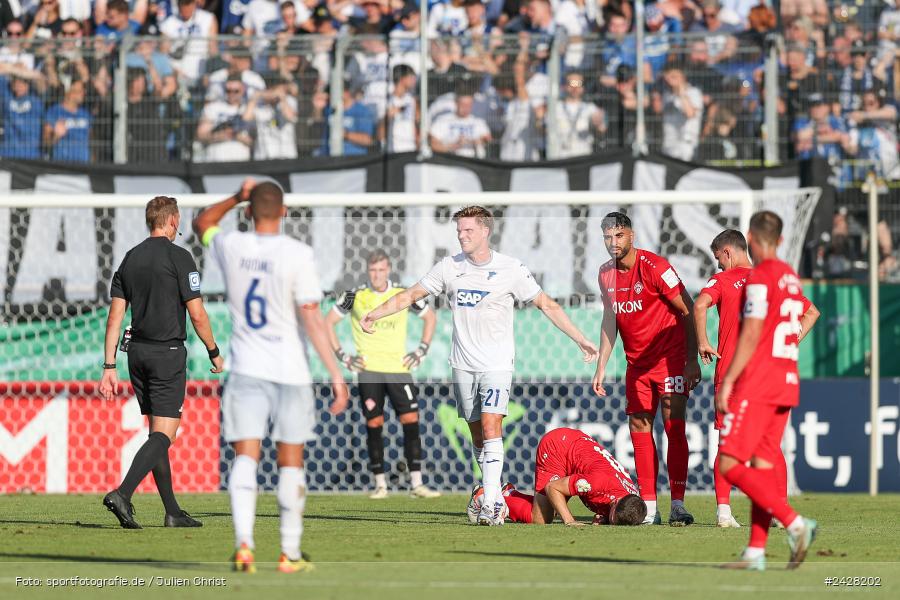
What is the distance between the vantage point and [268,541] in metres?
9.34

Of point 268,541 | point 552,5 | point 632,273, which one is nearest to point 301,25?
point 552,5

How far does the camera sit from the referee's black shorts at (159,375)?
10.4m

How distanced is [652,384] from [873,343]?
562 cm

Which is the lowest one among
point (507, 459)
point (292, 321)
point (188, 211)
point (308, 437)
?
point (507, 459)

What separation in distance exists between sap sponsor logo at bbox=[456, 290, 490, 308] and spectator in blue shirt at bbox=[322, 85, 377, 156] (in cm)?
635

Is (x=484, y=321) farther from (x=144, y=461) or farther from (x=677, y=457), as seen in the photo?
(x=144, y=461)

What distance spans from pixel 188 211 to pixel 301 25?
335 cm

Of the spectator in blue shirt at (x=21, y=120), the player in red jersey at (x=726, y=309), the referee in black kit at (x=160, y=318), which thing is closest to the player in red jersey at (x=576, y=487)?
the player in red jersey at (x=726, y=309)

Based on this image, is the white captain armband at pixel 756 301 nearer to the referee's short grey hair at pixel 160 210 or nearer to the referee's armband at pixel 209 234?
the referee's armband at pixel 209 234

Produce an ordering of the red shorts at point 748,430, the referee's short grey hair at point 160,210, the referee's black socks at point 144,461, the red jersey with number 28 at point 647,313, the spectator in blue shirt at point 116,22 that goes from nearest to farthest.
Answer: the red shorts at point 748,430 → the referee's black socks at point 144,461 → the referee's short grey hair at point 160,210 → the red jersey with number 28 at point 647,313 → the spectator in blue shirt at point 116,22

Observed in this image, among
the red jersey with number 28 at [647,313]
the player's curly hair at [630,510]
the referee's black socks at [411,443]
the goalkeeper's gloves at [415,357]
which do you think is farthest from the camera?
the referee's black socks at [411,443]

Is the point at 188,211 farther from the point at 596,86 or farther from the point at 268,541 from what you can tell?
the point at 268,541

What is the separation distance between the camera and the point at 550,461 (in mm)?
11180

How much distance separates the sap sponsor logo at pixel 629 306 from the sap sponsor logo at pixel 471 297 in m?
1.01
